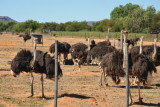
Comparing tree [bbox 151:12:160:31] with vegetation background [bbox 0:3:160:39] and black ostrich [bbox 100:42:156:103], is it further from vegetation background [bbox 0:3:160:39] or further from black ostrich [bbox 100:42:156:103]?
black ostrich [bbox 100:42:156:103]

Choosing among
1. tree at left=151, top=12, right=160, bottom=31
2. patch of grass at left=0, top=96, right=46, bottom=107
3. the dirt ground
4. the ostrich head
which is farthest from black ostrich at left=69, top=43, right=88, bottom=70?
tree at left=151, top=12, right=160, bottom=31

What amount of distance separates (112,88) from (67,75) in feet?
11.0

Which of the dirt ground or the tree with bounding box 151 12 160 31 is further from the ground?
the tree with bounding box 151 12 160 31

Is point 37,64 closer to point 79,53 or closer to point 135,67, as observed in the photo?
point 135,67

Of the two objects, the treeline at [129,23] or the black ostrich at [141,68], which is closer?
the black ostrich at [141,68]

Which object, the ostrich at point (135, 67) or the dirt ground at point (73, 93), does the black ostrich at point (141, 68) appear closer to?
the ostrich at point (135, 67)

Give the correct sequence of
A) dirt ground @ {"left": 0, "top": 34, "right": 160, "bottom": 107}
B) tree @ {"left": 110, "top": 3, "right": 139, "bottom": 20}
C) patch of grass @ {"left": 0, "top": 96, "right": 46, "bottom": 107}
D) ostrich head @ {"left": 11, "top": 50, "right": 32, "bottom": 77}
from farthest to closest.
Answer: tree @ {"left": 110, "top": 3, "right": 139, "bottom": 20}
ostrich head @ {"left": 11, "top": 50, "right": 32, "bottom": 77}
dirt ground @ {"left": 0, "top": 34, "right": 160, "bottom": 107}
patch of grass @ {"left": 0, "top": 96, "right": 46, "bottom": 107}

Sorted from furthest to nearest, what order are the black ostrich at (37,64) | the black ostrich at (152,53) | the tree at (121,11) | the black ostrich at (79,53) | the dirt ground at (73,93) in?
the tree at (121,11) → the black ostrich at (79,53) → the black ostrich at (152,53) → the black ostrich at (37,64) → the dirt ground at (73,93)

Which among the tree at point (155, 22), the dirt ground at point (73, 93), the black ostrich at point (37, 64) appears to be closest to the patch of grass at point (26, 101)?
the dirt ground at point (73, 93)

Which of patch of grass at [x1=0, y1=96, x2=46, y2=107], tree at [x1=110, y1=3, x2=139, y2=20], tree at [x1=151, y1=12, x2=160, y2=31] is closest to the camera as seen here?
patch of grass at [x1=0, y1=96, x2=46, y2=107]

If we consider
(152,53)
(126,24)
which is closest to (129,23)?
(126,24)

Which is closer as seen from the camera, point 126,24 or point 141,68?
point 141,68

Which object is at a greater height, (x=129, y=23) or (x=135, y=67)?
(x=129, y=23)

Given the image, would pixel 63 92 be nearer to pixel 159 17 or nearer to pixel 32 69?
pixel 32 69
